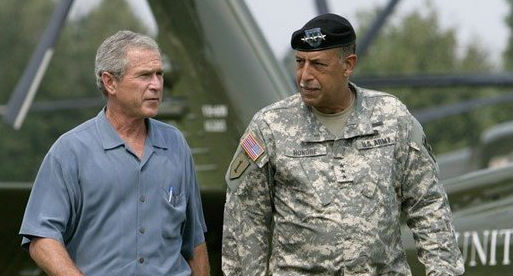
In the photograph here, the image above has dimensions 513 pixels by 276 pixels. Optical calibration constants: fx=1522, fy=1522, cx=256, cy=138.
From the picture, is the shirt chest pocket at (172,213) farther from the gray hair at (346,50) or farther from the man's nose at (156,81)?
the gray hair at (346,50)

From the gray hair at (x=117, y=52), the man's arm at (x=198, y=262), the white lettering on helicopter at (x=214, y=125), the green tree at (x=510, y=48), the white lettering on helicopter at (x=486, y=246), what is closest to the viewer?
the gray hair at (x=117, y=52)

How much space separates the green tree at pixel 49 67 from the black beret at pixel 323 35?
35.7m

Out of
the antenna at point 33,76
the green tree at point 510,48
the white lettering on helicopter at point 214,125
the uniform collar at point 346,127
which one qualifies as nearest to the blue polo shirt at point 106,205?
the uniform collar at point 346,127

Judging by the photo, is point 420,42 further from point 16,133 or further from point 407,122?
point 407,122

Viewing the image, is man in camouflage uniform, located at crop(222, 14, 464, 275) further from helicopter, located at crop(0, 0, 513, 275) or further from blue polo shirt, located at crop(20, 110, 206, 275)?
helicopter, located at crop(0, 0, 513, 275)

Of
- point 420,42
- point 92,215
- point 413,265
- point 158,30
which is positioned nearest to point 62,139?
point 92,215

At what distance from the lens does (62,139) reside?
514 cm

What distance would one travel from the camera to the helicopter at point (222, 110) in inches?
322

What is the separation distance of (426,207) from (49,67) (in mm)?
41630

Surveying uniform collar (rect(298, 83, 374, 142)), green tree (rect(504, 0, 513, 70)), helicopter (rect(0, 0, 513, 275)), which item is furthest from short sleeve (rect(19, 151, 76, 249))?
green tree (rect(504, 0, 513, 70))

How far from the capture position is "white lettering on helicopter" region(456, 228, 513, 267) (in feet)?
26.1

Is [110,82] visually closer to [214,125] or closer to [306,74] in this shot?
[306,74]

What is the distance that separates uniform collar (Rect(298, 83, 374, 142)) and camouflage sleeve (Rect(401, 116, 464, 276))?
0.16m

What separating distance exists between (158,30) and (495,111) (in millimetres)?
31595
